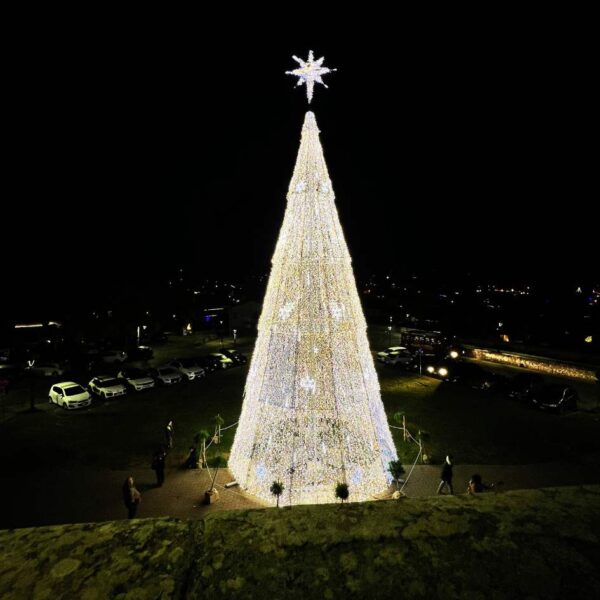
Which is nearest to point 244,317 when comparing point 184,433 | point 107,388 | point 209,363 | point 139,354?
point 139,354

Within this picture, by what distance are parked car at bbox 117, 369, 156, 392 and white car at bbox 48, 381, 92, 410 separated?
2311 mm

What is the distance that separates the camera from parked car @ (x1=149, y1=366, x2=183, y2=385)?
21.2 meters

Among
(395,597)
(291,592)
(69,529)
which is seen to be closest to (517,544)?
(395,597)

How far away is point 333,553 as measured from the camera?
1.62 m

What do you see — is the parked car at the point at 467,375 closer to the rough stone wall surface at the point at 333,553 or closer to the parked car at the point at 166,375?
the parked car at the point at 166,375

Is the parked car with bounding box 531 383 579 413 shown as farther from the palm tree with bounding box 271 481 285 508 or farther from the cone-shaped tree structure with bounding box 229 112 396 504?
the palm tree with bounding box 271 481 285 508

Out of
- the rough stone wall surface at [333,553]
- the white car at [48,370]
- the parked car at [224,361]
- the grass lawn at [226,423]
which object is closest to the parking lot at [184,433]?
the grass lawn at [226,423]

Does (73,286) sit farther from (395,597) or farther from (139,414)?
(395,597)

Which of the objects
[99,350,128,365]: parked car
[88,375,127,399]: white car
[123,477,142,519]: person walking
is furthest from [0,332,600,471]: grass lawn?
[99,350,128,365]: parked car

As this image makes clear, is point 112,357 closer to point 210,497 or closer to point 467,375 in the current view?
point 210,497

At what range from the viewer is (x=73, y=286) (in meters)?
37.0

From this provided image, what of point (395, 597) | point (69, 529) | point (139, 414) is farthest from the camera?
point (139, 414)

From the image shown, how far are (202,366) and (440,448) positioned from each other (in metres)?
16.3

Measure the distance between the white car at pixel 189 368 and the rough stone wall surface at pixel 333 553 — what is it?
850 inches
